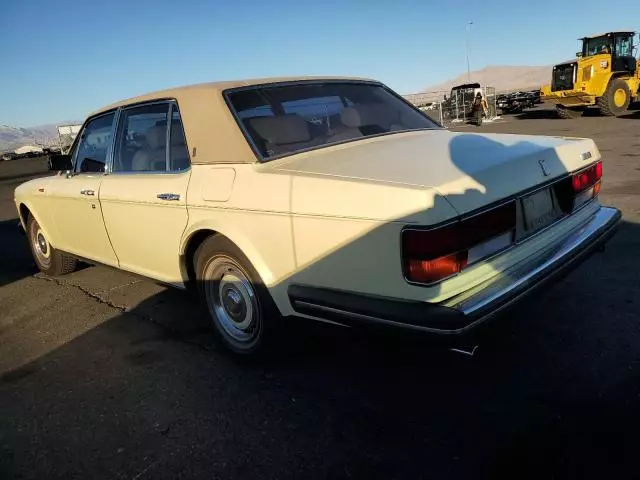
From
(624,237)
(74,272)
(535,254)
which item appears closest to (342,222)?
(535,254)

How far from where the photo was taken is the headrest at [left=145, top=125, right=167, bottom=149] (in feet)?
11.1

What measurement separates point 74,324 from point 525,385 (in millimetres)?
3310

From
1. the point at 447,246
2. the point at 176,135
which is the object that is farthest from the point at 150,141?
the point at 447,246

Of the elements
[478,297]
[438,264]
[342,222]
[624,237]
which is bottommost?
[624,237]

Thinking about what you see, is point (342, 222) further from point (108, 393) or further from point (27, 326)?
point (27, 326)

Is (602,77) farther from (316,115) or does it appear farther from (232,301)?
(232,301)

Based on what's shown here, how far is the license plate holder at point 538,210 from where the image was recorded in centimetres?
249

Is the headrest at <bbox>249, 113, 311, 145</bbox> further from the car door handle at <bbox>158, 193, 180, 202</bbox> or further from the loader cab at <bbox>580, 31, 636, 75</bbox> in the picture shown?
the loader cab at <bbox>580, 31, 636, 75</bbox>

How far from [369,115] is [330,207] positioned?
140cm

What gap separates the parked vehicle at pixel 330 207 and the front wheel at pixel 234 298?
1 cm

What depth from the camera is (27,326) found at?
13.4ft

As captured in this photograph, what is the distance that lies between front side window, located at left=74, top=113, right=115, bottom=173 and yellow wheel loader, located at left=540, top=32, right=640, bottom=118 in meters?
17.7

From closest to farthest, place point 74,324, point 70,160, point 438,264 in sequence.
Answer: point 438,264, point 74,324, point 70,160

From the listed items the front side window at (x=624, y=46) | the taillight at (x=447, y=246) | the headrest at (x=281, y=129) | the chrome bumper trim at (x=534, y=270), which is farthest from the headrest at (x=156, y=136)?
the front side window at (x=624, y=46)
